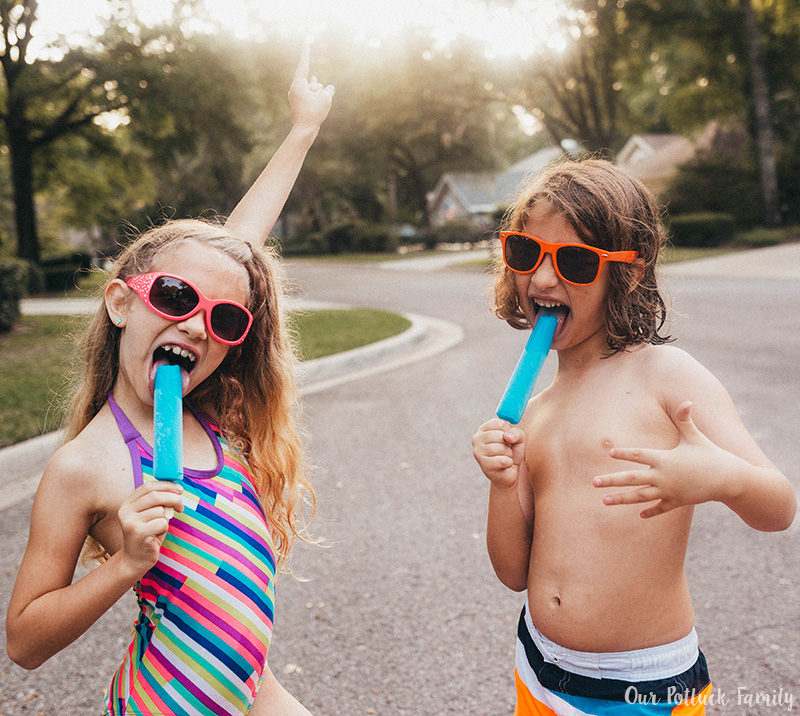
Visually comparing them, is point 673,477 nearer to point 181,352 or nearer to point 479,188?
point 181,352

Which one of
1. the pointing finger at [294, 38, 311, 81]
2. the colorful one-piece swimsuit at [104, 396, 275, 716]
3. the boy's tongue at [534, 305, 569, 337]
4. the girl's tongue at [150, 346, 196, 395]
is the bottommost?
the colorful one-piece swimsuit at [104, 396, 275, 716]

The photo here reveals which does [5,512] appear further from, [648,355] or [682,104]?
[682,104]

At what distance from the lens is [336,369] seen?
749 centimetres

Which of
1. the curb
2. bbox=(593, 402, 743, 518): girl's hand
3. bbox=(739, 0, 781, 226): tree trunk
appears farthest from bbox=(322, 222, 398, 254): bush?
bbox=(593, 402, 743, 518): girl's hand

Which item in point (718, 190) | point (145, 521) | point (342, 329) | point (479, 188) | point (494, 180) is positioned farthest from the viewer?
point (479, 188)

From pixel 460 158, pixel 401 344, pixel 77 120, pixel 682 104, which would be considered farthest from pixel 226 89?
pixel 460 158

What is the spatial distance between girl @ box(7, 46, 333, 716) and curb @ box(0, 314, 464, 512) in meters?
0.84

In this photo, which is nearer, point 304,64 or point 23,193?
point 304,64

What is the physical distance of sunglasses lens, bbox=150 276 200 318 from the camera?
4.72 feet

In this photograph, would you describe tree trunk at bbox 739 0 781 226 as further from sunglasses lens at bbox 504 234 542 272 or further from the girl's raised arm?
sunglasses lens at bbox 504 234 542 272

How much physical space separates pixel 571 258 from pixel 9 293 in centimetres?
1139

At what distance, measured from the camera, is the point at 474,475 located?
442 centimetres

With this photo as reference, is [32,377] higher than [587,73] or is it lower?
lower

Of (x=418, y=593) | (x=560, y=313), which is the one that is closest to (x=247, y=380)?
(x=560, y=313)
